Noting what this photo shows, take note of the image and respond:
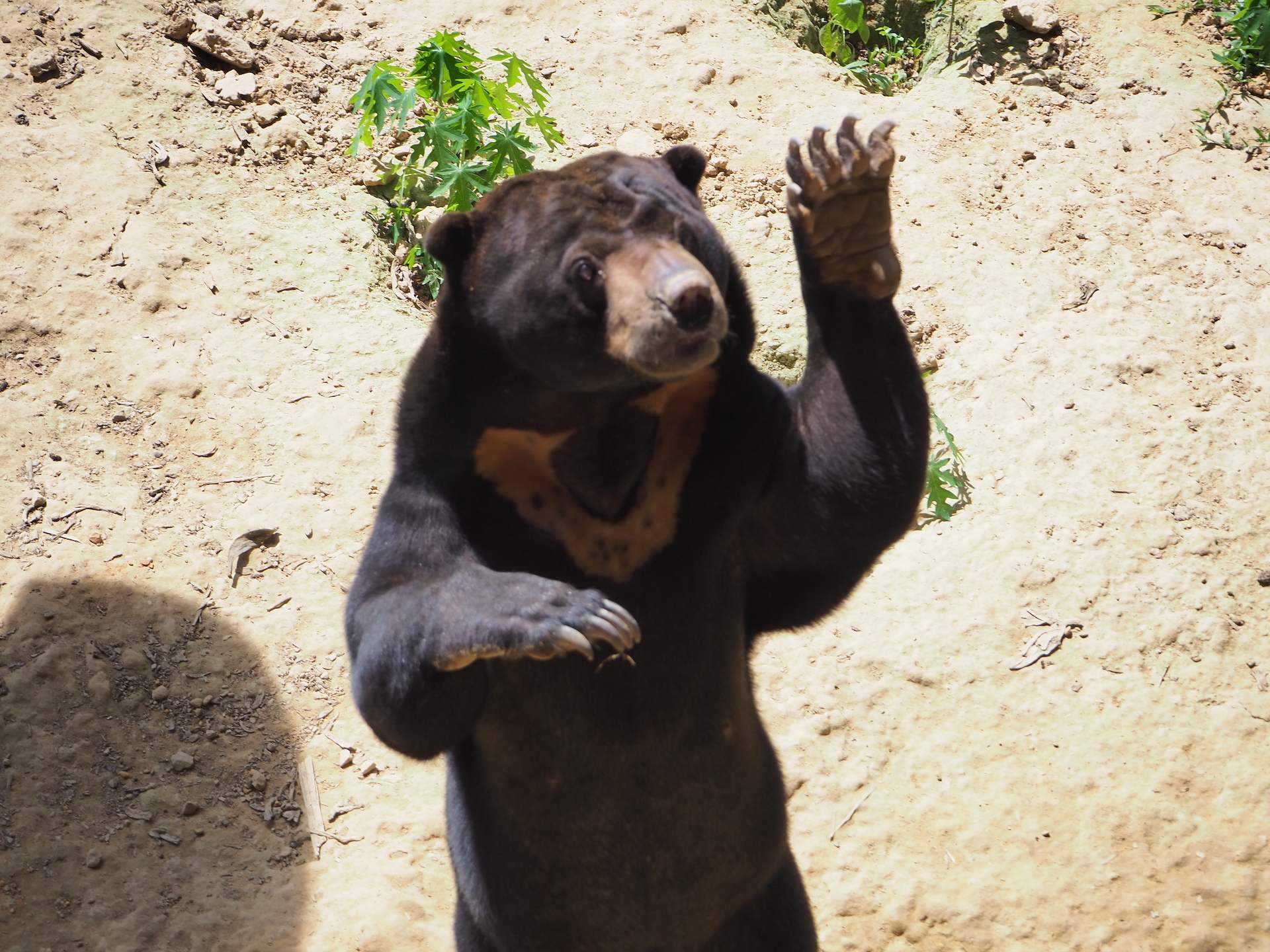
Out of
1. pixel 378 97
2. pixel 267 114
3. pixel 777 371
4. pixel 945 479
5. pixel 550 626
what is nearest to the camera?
pixel 550 626

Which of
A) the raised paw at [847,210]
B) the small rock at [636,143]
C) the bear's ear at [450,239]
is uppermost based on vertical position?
the raised paw at [847,210]

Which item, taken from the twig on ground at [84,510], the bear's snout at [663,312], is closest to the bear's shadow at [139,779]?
the twig on ground at [84,510]

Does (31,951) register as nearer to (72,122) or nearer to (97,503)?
(97,503)

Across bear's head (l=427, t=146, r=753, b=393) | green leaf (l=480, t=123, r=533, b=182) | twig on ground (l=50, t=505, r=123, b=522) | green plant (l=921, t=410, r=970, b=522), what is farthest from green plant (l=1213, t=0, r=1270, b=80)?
twig on ground (l=50, t=505, r=123, b=522)

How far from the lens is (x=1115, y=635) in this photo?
188 inches

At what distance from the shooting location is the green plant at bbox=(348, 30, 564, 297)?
5750 mm

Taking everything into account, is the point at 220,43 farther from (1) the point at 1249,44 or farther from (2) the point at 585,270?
(1) the point at 1249,44

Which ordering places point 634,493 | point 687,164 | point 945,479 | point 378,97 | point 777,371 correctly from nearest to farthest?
point 634,493
point 687,164
point 945,479
point 378,97
point 777,371

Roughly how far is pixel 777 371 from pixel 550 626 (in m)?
3.56

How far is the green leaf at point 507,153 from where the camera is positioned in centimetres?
575

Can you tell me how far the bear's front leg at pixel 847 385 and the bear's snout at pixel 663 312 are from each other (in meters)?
0.32

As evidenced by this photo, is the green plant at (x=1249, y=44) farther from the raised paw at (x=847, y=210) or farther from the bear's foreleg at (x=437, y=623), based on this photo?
the bear's foreleg at (x=437, y=623)

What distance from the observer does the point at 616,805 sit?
310cm

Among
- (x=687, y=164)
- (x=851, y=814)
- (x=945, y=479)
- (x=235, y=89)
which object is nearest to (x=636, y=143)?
(x=235, y=89)
